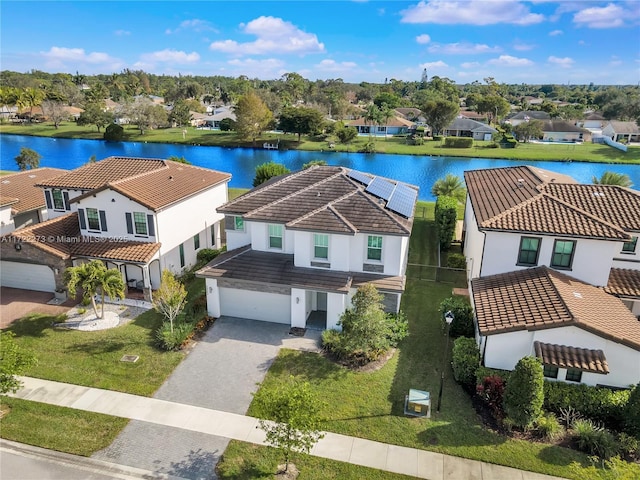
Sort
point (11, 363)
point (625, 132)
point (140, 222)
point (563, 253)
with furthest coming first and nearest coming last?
point (625, 132) → point (140, 222) → point (563, 253) → point (11, 363)

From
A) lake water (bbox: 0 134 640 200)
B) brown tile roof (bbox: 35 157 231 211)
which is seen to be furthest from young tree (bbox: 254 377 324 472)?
lake water (bbox: 0 134 640 200)

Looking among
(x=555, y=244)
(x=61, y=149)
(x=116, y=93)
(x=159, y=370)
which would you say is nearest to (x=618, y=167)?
(x=555, y=244)

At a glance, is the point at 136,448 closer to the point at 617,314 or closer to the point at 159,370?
the point at 159,370

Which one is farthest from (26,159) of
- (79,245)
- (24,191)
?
(79,245)

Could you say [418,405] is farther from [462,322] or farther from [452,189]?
[452,189]

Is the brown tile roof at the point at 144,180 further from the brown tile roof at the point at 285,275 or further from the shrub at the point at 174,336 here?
the shrub at the point at 174,336
